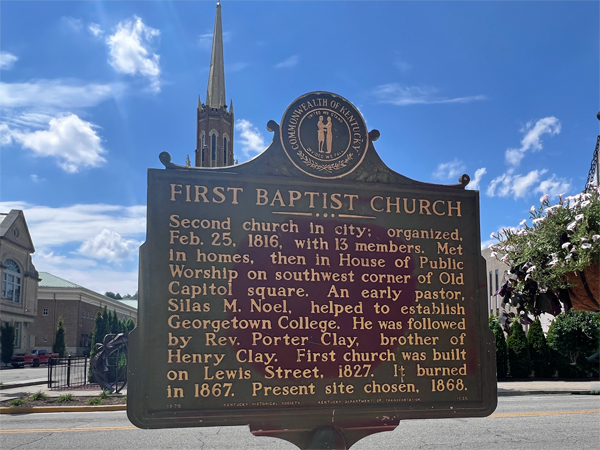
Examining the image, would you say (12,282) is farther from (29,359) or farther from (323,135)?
(323,135)

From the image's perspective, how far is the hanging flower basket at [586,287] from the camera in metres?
3.89

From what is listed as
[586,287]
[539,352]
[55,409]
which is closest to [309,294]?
[586,287]

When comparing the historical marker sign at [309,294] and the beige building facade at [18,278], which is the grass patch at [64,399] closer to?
the historical marker sign at [309,294]

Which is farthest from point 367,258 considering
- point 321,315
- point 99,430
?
point 99,430

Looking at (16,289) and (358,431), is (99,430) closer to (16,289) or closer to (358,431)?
(358,431)

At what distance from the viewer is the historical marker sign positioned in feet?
11.0

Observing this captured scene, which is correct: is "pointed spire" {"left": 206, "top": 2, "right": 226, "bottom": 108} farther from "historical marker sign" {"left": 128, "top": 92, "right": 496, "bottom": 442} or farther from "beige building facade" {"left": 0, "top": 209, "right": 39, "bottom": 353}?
"historical marker sign" {"left": 128, "top": 92, "right": 496, "bottom": 442}

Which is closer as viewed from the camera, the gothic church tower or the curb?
the curb

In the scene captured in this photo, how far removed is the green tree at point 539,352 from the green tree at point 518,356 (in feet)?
1.64

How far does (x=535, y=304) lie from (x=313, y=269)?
1.79 m

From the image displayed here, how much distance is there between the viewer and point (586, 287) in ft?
13.0

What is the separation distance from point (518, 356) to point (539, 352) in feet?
3.56

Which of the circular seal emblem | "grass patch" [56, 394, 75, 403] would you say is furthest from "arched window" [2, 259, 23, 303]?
the circular seal emblem

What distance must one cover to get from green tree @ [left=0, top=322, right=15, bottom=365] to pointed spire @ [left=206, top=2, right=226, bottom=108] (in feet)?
155
